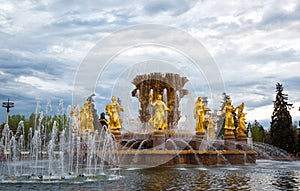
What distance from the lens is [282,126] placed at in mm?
43625

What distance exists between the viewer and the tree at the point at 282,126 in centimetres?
4288

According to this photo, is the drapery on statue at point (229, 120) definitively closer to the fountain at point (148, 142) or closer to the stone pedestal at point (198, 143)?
the fountain at point (148, 142)

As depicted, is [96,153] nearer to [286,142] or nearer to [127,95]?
[127,95]

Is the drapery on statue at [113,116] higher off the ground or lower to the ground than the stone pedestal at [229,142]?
higher

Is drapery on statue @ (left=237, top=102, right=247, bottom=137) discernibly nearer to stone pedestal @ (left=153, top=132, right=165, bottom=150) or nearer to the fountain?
the fountain

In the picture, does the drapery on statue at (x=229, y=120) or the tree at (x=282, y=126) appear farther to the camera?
the tree at (x=282, y=126)

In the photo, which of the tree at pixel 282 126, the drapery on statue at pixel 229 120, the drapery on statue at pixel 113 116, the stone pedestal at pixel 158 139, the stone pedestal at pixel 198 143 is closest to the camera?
the stone pedestal at pixel 158 139

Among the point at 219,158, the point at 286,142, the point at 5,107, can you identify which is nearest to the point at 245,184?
the point at 219,158

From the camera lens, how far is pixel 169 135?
21656 mm

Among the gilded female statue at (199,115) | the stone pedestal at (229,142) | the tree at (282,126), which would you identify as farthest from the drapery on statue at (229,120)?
the tree at (282,126)

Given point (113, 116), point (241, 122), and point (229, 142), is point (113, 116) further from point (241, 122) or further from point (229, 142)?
point (241, 122)

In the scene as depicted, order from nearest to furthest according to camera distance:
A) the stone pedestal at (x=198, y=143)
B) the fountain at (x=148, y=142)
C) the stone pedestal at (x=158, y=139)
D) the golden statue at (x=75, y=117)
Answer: the fountain at (x=148, y=142)
the stone pedestal at (x=158, y=139)
the stone pedestal at (x=198, y=143)
the golden statue at (x=75, y=117)

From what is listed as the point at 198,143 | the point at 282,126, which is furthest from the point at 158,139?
the point at 282,126

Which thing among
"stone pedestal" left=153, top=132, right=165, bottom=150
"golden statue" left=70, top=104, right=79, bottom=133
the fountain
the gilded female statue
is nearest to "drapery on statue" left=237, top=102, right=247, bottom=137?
the fountain
